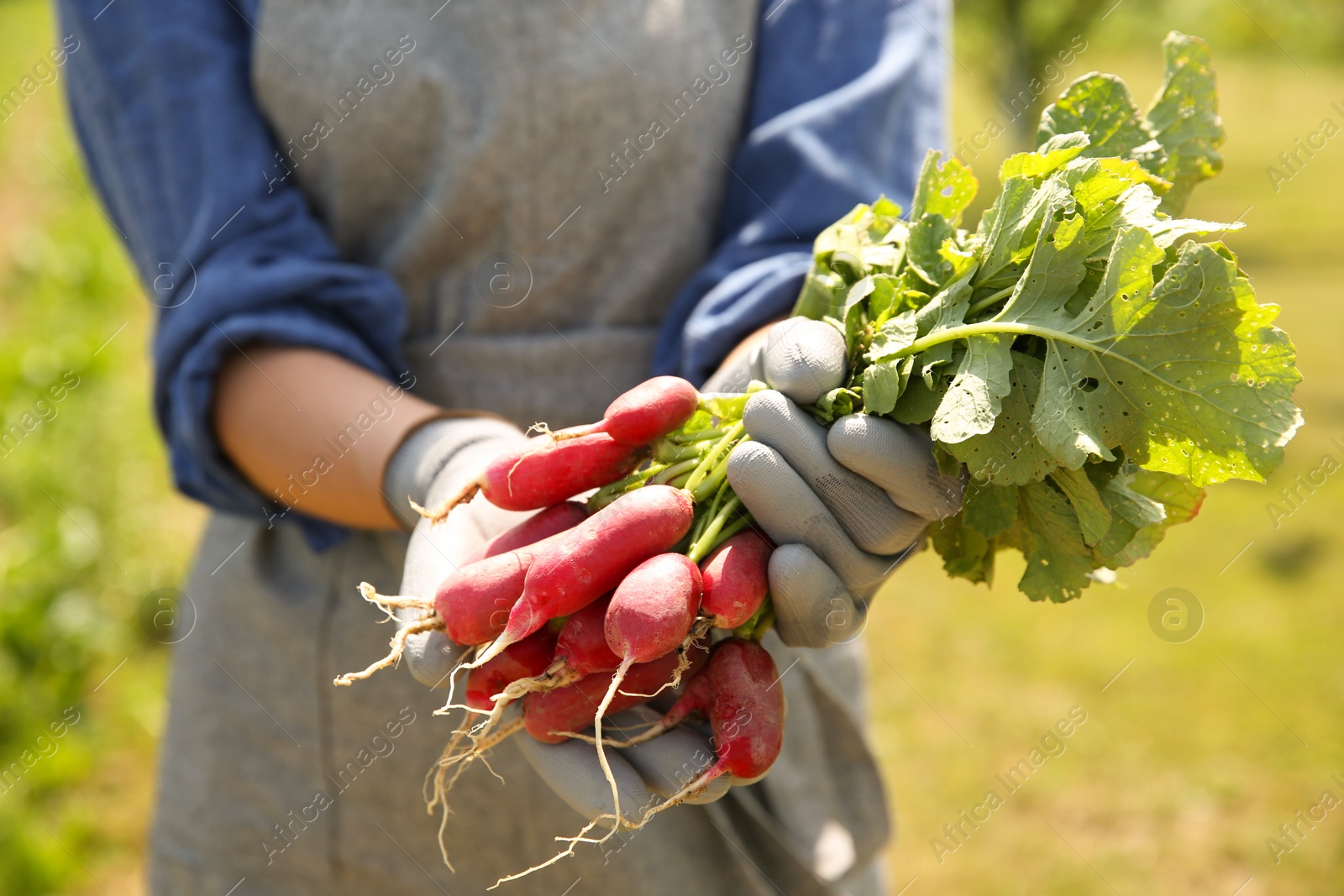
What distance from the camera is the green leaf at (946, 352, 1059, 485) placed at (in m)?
1.23

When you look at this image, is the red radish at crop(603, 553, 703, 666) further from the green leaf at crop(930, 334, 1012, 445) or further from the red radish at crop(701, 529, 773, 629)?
the green leaf at crop(930, 334, 1012, 445)

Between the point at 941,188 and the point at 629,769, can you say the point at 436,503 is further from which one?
the point at 941,188

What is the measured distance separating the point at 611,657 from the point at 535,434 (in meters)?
0.58

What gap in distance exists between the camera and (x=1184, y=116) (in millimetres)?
1486

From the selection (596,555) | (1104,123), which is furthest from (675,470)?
(1104,123)

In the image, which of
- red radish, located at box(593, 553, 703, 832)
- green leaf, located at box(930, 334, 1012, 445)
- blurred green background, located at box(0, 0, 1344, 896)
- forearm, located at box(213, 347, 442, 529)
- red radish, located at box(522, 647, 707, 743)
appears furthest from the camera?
blurred green background, located at box(0, 0, 1344, 896)

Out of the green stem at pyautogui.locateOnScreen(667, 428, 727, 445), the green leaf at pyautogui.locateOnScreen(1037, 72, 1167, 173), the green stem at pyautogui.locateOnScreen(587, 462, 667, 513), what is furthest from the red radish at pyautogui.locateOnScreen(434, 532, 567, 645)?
the green leaf at pyautogui.locateOnScreen(1037, 72, 1167, 173)

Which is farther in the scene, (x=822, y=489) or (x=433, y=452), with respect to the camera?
(x=433, y=452)

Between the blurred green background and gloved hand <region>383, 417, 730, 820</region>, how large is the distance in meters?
1.27

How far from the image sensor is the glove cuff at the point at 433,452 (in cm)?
155

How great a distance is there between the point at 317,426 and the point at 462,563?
1.20 feet

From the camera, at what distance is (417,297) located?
1.88m

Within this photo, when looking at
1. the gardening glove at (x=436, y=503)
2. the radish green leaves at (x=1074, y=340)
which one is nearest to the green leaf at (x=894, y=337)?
the radish green leaves at (x=1074, y=340)

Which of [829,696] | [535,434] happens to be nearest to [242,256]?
[535,434]
